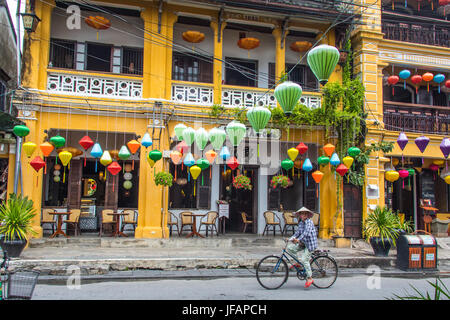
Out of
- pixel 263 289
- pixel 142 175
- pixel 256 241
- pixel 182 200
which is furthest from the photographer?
pixel 182 200

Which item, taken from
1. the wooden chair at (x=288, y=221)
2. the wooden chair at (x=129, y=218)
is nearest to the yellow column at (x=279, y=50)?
the wooden chair at (x=288, y=221)

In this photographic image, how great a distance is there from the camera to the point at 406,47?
50.4ft

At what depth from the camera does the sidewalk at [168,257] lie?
32.5ft

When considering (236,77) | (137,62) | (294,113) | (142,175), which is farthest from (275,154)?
(137,62)

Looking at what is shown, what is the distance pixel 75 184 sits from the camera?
14.3 m

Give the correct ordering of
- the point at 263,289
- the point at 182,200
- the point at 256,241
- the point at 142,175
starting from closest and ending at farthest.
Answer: the point at 263,289 → the point at 142,175 → the point at 256,241 → the point at 182,200

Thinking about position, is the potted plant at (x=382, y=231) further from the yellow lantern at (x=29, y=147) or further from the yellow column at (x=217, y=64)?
the yellow lantern at (x=29, y=147)

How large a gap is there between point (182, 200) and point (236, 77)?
5.48 m

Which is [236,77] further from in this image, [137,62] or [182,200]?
[182,200]

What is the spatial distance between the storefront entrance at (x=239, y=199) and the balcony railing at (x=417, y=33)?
26.3ft

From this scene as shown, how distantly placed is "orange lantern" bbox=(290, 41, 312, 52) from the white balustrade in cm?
624

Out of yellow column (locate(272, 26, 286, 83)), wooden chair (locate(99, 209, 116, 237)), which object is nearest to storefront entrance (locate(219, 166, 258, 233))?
yellow column (locate(272, 26, 286, 83))

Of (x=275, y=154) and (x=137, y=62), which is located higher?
(x=137, y=62)

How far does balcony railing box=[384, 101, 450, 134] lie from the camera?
615 inches
